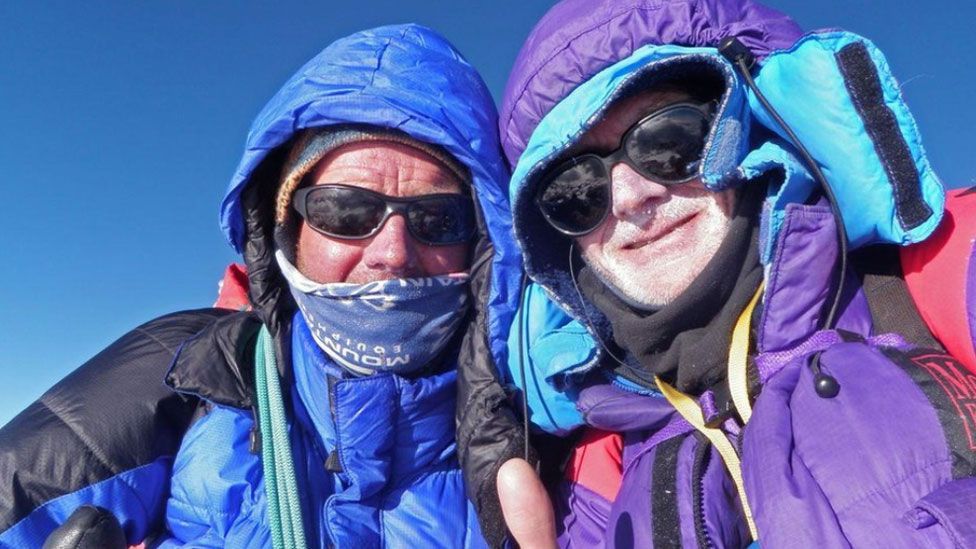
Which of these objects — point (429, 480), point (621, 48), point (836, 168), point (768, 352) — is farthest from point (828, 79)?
point (429, 480)

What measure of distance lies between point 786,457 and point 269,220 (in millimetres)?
1983

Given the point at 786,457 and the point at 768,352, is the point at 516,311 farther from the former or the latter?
the point at 786,457

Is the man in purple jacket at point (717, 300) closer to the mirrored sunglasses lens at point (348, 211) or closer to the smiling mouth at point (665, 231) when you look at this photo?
the smiling mouth at point (665, 231)

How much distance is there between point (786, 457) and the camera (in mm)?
1328

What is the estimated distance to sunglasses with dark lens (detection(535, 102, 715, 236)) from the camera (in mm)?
1674

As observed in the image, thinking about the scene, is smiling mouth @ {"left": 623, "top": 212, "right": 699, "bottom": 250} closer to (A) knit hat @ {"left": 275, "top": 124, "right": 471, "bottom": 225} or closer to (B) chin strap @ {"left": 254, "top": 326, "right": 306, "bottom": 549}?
(A) knit hat @ {"left": 275, "top": 124, "right": 471, "bottom": 225}

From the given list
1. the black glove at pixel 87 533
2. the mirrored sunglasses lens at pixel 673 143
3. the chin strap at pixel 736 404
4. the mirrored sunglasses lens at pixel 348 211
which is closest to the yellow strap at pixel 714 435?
the chin strap at pixel 736 404

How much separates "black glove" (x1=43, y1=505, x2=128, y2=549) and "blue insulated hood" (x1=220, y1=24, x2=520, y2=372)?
1101 millimetres

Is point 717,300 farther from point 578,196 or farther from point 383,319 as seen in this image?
point 383,319

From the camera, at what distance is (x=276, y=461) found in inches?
78.9

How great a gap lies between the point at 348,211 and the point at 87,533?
1.15m

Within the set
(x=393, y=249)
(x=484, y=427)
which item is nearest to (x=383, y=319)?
(x=393, y=249)

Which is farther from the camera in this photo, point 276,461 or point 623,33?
point 276,461

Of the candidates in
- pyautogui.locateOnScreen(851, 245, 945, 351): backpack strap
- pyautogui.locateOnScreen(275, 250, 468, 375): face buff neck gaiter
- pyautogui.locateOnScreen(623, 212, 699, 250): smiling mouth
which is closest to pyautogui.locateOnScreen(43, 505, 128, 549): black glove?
pyautogui.locateOnScreen(275, 250, 468, 375): face buff neck gaiter
